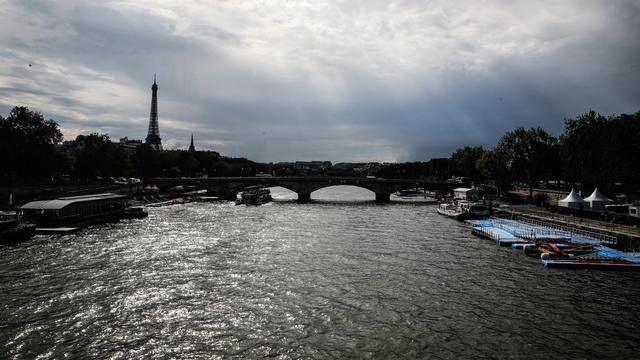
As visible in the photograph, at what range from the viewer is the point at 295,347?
2112 cm

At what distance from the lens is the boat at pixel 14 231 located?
1812 inches

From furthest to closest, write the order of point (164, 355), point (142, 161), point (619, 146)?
point (142, 161) < point (619, 146) < point (164, 355)

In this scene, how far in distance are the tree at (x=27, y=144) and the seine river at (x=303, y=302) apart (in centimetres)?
3751

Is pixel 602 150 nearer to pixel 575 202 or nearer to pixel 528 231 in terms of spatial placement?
pixel 575 202

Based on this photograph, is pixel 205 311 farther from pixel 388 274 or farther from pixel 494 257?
pixel 494 257

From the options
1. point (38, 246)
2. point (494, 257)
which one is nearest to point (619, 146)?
point (494, 257)

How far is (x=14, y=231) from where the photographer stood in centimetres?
4672

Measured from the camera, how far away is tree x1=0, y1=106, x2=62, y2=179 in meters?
76.5

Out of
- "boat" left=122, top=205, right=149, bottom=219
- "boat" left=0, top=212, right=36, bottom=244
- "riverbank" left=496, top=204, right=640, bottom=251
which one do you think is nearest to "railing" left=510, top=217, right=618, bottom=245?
"riverbank" left=496, top=204, right=640, bottom=251

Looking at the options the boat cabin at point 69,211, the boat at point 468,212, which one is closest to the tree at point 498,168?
the boat at point 468,212

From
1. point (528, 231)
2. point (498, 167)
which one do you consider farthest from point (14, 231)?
point (498, 167)

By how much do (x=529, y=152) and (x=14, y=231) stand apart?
3647 inches

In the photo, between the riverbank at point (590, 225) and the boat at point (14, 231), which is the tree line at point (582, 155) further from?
the boat at point (14, 231)

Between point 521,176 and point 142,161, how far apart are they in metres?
107
